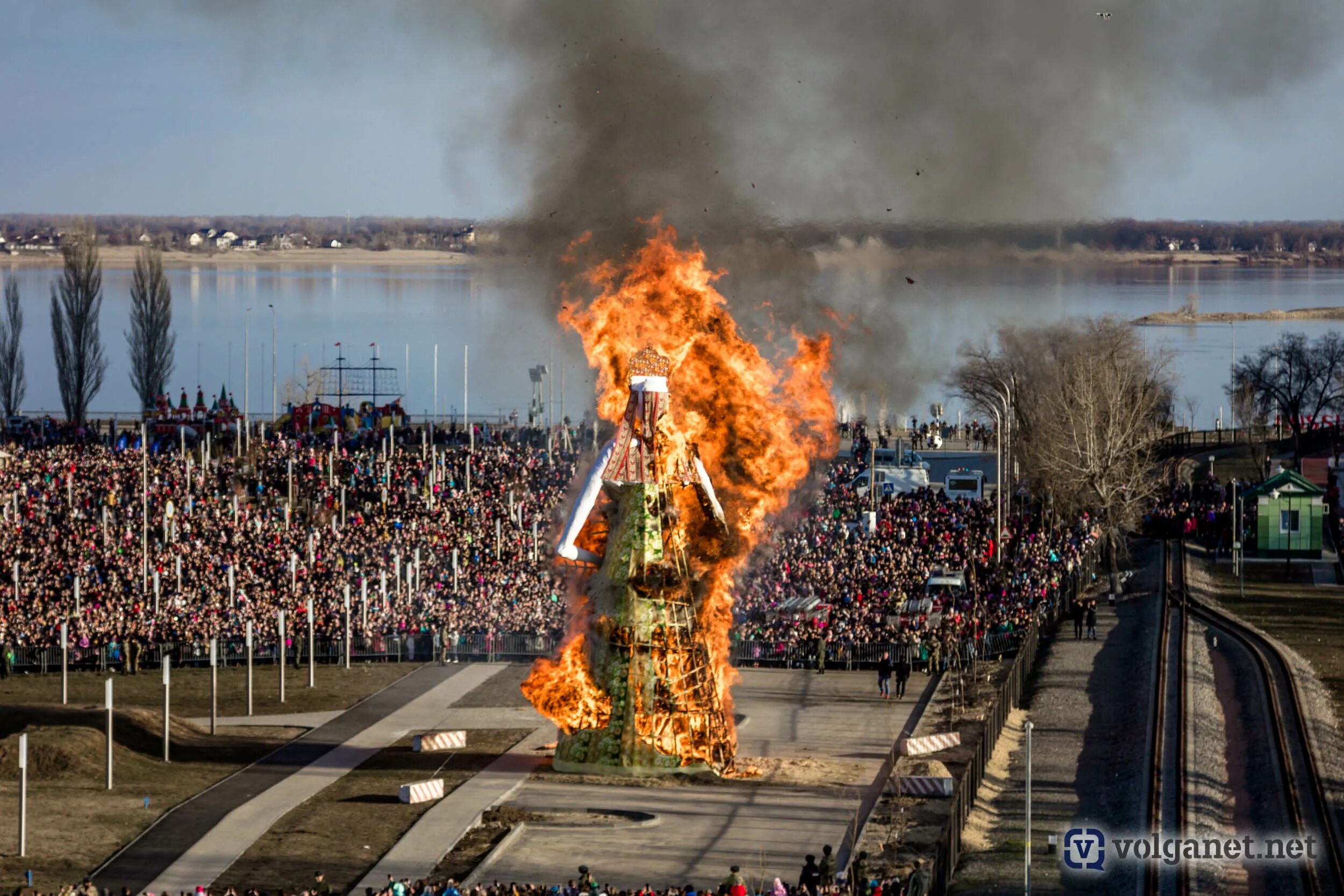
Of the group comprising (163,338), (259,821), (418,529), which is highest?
(163,338)

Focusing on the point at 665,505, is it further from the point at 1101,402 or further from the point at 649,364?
the point at 1101,402

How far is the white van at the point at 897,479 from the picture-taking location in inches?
3529

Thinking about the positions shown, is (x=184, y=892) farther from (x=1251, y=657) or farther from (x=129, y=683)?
(x=1251, y=657)

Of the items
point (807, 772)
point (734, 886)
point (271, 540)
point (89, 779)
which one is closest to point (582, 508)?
point (807, 772)

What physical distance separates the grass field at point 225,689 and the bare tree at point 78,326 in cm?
6522

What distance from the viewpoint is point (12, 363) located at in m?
133

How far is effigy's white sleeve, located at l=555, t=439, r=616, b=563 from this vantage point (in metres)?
43.7

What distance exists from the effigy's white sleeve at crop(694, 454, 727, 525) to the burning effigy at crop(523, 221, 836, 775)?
0.19ft

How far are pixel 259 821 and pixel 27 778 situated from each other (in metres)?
7.13

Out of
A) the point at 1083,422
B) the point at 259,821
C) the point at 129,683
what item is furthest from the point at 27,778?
the point at 1083,422

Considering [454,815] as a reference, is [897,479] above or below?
above

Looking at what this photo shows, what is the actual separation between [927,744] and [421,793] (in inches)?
549

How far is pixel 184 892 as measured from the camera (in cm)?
3619

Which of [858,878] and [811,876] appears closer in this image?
[811,876]
